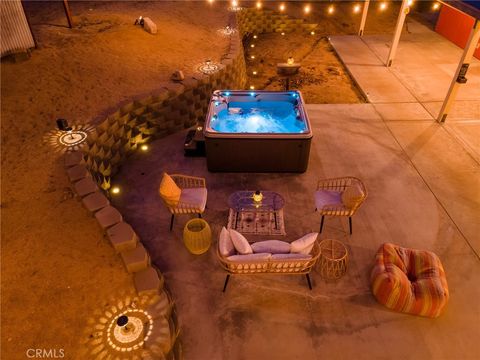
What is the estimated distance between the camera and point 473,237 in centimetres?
577

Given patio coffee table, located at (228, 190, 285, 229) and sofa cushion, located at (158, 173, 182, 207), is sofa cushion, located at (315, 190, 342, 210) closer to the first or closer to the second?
patio coffee table, located at (228, 190, 285, 229)

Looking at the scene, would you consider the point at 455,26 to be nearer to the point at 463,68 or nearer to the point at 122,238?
the point at 463,68

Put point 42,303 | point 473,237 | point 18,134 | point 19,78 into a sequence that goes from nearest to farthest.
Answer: point 42,303 < point 473,237 < point 18,134 < point 19,78

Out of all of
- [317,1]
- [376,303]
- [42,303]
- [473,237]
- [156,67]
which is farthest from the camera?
[317,1]

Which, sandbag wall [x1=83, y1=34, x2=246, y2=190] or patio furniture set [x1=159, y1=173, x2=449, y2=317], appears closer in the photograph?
patio furniture set [x1=159, y1=173, x2=449, y2=317]

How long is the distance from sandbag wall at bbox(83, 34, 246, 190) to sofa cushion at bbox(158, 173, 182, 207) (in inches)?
71.2

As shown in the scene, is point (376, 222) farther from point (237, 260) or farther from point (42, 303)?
point (42, 303)

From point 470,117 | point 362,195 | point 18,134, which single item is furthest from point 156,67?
point 470,117

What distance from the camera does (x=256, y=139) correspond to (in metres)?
6.69

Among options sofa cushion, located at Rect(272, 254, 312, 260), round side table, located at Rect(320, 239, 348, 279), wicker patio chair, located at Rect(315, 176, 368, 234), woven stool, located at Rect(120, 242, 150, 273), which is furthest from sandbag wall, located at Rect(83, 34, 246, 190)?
round side table, located at Rect(320, 239, 348, 279)

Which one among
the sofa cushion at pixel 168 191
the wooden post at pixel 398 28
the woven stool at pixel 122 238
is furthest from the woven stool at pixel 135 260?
the wooden post at pixel 398 28

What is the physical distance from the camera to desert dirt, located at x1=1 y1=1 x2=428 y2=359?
14.4ft

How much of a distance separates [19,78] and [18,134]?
6.65 feet

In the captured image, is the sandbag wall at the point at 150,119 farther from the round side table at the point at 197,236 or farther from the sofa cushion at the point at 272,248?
the sofa cushion at the point at 272,248
